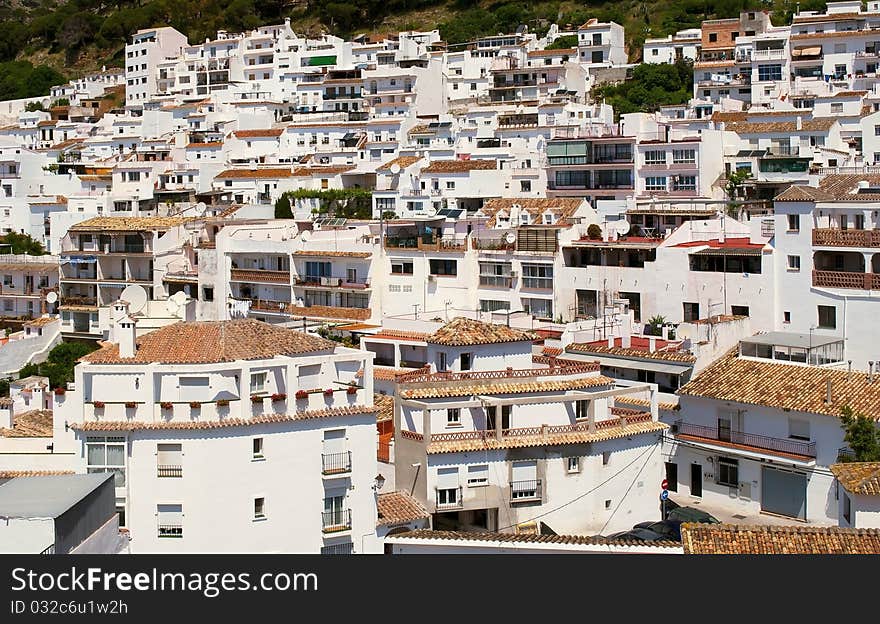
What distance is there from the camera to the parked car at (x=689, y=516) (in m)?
28.5

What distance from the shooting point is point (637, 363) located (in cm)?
3394

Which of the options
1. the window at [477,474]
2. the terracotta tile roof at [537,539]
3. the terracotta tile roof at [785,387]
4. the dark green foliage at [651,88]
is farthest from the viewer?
the dark green foliage at [651,88]

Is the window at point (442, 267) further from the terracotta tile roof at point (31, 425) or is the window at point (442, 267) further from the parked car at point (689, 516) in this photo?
the terracotta tile roof at point (31, 425)

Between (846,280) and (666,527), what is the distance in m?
11.9

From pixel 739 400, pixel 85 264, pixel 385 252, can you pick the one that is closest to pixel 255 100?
pixel 85 264

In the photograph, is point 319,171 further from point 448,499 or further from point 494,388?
point 448,499

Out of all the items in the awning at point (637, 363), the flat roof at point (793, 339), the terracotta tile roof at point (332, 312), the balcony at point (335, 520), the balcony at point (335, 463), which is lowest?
the balcony at point (335, 520)

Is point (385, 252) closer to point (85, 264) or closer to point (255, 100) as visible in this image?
point (85, 264)

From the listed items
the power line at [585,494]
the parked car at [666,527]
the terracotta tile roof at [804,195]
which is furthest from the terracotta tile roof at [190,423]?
the terracotta tile roof at [804,195]

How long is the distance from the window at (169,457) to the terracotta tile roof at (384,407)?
6081mm

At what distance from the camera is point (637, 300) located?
40219 millimetres

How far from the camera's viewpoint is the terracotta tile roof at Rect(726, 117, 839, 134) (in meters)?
50.2

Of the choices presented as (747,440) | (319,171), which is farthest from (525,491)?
(319,171)

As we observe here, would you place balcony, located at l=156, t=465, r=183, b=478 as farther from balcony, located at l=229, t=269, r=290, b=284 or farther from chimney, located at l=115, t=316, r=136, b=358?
balcony, located at l=229, t=269, r=290, b=284
